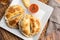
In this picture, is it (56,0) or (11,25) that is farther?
(56,0)

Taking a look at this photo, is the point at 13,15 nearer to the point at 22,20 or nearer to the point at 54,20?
the point at 22,20

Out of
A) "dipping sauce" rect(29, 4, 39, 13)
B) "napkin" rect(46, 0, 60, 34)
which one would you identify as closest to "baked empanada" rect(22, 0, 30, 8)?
"dipping sauce" rect(29, 4, 39, 13)

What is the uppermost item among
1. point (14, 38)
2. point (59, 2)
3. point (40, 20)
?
point (59, 2)

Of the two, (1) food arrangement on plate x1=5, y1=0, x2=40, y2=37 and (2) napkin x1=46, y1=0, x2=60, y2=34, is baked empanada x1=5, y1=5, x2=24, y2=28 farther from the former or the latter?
(2) napkin x1=46, y1=0, x2=60, y2=34

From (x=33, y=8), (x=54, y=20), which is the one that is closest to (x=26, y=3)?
(x=33, y=8)

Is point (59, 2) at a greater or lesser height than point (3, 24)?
greater

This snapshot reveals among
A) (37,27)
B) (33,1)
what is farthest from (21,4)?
(37,27)

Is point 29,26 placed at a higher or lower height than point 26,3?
lower

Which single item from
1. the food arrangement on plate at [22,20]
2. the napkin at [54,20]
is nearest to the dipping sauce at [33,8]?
the food arrangement on plate at [22,20]

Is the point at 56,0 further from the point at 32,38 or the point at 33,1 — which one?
the point at 32,38
